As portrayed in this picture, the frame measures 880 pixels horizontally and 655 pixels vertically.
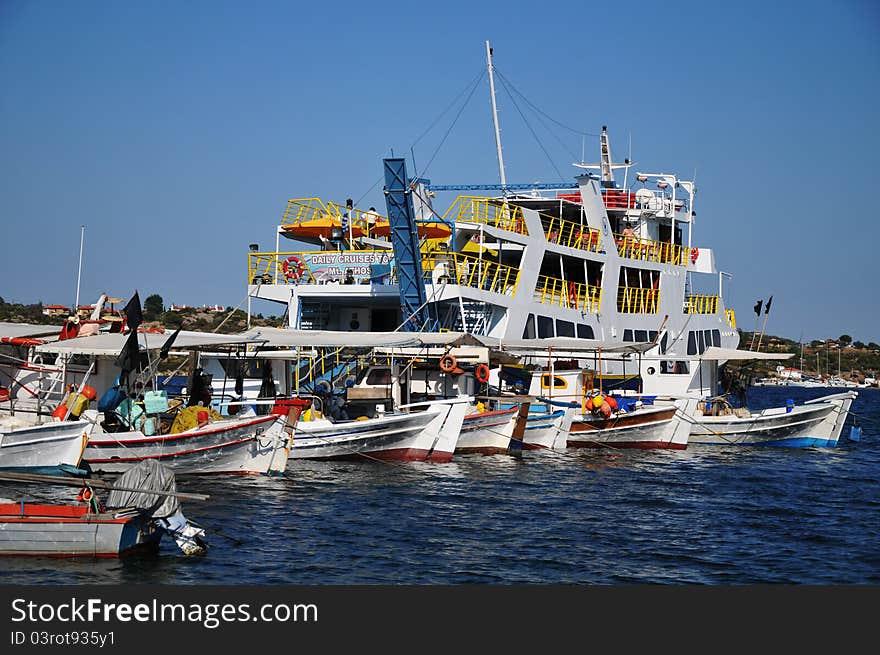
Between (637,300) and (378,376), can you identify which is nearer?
(378,376)

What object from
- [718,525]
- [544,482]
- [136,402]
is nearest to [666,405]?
[544,482]

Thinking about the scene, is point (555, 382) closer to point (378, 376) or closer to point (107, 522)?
point (378, 376)

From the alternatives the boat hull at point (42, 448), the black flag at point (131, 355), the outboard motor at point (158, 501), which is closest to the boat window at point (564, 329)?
the black flag at point (131, 355)

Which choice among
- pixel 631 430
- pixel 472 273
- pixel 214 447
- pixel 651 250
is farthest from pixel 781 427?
pixel 214 447

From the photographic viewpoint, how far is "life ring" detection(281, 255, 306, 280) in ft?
123

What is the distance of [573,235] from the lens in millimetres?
40375

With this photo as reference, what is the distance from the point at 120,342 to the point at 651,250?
2292 centimetres

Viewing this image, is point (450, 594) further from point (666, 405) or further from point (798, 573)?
point (666, 405)

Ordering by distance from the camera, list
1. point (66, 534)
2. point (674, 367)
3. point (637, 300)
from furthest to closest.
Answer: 1. point (637, 300)
2. point (674, 367)
3. point (66, 534)

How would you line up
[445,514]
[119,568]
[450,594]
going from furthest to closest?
[445,514], [119,568], [450,594]

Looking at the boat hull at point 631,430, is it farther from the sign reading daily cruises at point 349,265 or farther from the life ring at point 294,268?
the life ring at point 294,268

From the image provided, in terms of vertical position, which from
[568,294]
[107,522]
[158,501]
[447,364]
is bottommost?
[107,522]

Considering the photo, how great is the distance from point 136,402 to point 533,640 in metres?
14.8

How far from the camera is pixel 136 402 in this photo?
24.2m
